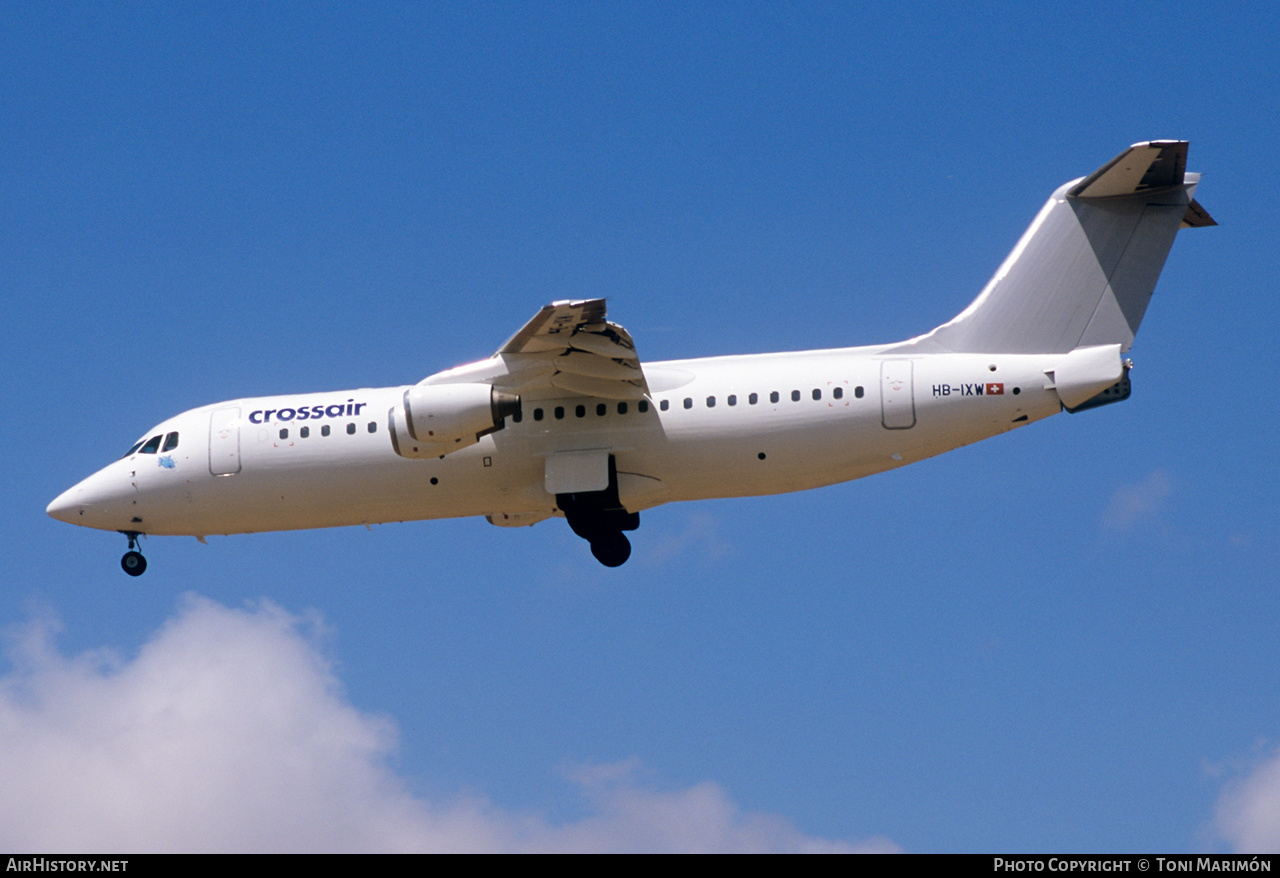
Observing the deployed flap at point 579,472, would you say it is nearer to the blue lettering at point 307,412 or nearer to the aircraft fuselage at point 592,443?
the aircraft fuselage at point 592,443

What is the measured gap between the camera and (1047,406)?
57.2 feet

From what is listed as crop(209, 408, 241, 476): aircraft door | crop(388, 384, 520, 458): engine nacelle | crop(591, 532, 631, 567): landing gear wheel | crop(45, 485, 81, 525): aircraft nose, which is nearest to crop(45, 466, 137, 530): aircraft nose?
crop(45, 485, 81, 525): aircraft nose

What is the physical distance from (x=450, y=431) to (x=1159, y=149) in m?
8.59

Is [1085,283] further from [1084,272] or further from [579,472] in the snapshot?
[579,472]

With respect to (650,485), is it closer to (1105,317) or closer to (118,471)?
(1105,317)

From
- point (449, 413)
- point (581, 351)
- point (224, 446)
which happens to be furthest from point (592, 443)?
point (224, 446)

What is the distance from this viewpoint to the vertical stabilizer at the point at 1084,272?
17812 mm

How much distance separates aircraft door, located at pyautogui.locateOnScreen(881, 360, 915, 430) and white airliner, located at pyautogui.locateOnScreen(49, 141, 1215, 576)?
0.02 meters

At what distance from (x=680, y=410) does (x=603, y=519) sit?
5.80ft

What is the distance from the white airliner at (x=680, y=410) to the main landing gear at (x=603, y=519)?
0.10ft

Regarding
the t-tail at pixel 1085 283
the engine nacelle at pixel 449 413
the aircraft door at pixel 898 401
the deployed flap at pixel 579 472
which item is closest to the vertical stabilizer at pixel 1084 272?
the t-tail at pixel 1085 283

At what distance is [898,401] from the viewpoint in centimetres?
1750
